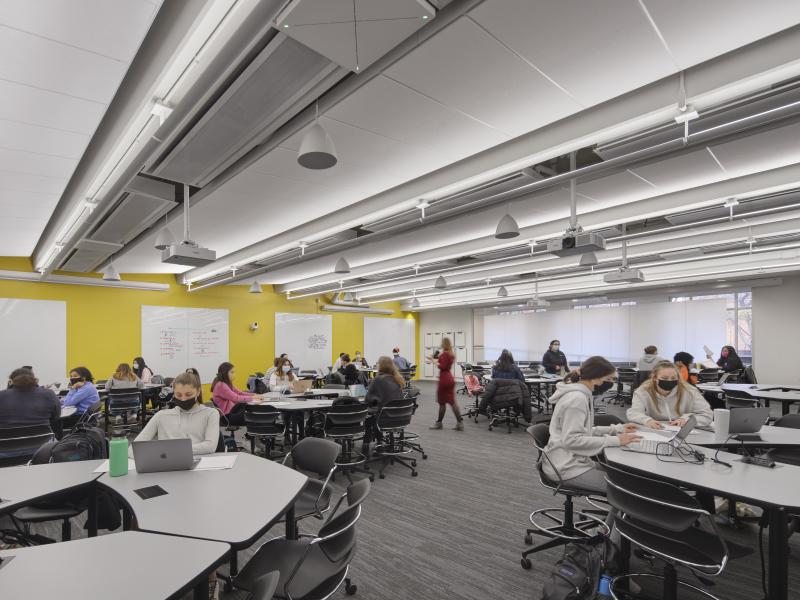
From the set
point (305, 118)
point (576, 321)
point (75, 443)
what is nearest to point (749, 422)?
point (305, 118)

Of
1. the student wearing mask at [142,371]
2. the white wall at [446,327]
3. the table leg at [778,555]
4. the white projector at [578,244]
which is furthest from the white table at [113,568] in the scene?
the white wall at [446,327]

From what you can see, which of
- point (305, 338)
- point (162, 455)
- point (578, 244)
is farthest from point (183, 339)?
point (578, 244)

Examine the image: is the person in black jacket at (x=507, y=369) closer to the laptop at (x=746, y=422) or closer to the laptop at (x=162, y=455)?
the laptop at (x=746, y=422)

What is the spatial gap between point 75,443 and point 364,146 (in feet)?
9.90

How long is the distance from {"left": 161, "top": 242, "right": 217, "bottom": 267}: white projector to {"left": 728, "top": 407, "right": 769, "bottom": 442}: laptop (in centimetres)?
467

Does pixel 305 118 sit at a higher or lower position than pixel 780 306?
higher

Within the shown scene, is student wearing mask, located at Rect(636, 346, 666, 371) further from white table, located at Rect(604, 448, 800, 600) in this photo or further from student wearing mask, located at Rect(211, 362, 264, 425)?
student wearing mask, located at Rect(211, 362, 264, 425)

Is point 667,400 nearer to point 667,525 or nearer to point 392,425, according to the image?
point 667,525

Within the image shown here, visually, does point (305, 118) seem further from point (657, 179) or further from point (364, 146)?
point (657, 179)

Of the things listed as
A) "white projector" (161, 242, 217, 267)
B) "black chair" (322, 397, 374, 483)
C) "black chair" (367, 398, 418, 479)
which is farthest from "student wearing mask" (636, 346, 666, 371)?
"white projector" (161, 242, 217, 267)

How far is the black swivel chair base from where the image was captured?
113 inches

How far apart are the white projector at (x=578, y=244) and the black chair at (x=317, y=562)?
11.0 feet

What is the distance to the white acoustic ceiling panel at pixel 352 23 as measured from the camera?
1867 mm

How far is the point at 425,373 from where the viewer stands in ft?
59.0
